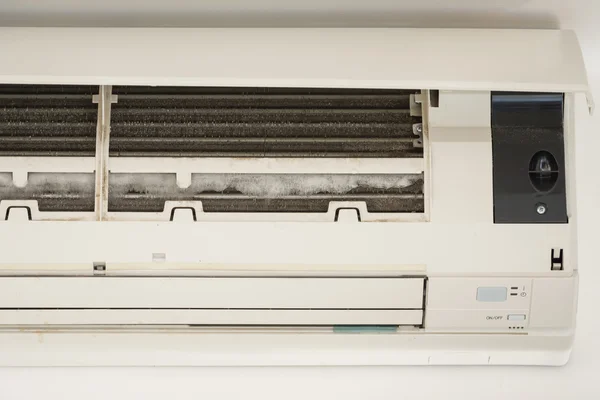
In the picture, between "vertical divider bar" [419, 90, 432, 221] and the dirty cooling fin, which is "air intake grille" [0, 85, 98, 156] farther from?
"vertical divider bar" [419, 90, 432, 221]

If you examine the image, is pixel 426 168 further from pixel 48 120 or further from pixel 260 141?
pixel 48 120

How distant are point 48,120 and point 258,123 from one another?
1.42 ft

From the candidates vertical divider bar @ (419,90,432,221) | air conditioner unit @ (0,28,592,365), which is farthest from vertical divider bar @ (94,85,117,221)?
vertical divider bar @ (419,90,432,221)

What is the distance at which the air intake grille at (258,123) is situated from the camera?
1.39 meters

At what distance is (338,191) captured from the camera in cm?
140

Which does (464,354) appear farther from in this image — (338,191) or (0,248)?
(0,248)

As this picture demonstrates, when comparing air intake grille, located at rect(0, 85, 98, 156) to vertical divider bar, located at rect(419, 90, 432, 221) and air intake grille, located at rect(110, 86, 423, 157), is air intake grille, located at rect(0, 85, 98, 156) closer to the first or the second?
air intake grille, located at rect(110, 86, 423, 157)

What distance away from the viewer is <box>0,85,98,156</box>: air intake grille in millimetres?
1388

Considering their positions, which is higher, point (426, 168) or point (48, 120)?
point (48, 120)

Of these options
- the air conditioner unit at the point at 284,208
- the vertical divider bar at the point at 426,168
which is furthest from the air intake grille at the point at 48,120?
the vertical divider bar at the point at 426,168

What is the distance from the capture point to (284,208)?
4.56ft

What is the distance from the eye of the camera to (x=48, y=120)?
4.59 ft

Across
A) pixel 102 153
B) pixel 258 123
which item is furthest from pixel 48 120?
pixel 258 123
